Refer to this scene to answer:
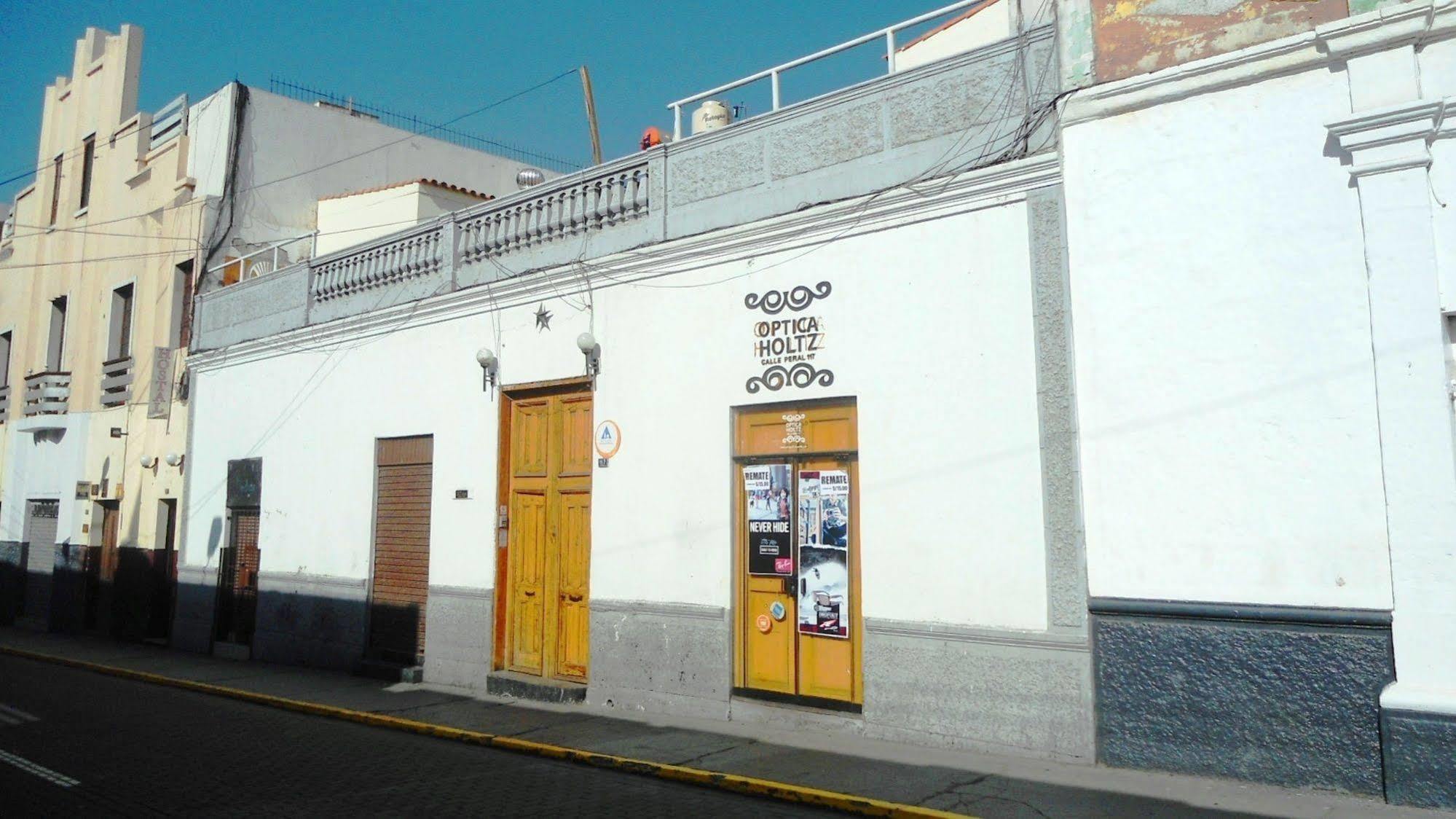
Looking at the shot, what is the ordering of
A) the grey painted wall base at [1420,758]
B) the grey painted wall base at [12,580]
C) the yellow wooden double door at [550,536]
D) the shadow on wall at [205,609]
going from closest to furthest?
the grey painted wall base at [1420,758] → the yellow wooden double door at [550,536] → the shadow on wall at [205,609] → the grey painted wall base at [12,580]

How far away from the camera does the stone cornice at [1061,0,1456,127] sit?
21.2ft

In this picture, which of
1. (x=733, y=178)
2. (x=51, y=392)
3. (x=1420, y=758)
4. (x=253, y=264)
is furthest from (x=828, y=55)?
(x=51, y=392)

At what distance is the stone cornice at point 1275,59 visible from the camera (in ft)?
21.2

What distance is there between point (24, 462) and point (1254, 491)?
2367cm

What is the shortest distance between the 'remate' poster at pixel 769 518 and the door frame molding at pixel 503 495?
2.81 meters

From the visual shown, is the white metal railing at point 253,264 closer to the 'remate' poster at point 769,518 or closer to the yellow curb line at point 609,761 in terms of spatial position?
the yellow curb line at point 609,761

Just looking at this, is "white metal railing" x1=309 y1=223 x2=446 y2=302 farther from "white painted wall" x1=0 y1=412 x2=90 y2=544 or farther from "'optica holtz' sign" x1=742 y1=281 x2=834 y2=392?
"white painted wall" x1=0 y1=412 x2=90 y2=544

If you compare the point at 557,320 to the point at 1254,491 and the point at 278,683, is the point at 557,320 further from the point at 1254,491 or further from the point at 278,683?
the point at 1254,491

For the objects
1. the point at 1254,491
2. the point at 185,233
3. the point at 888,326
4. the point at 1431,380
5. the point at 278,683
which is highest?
the point at 185,233

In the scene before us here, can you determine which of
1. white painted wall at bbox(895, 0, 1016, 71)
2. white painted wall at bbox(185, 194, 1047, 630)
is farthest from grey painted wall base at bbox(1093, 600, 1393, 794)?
white painted wall at bbox(895, 0, 1016, 71)

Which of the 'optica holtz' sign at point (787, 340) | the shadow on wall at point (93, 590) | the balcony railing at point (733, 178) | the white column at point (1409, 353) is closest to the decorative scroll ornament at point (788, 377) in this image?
the 'optica holtz' sign at point (787, 340)

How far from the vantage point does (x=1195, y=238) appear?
7188mm

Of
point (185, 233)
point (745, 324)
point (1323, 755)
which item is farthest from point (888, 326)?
point (185, 233)

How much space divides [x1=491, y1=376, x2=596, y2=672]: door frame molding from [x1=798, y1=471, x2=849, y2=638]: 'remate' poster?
3415 millimetres
